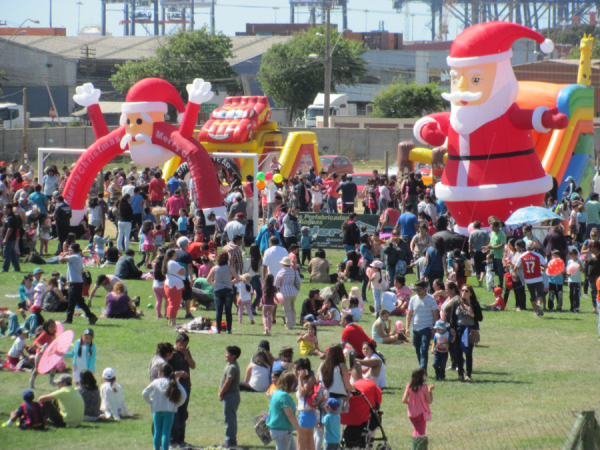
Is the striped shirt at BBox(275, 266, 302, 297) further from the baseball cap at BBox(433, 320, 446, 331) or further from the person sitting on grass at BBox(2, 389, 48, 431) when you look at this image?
the person sitting on grass at BBox(2, 389, 48, 431)

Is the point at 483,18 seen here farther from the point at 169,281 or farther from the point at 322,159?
the point at 169,281

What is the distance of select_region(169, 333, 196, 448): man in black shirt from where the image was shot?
821 centimetres

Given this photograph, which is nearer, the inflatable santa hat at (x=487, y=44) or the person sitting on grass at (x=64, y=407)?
the person sitting on grass at (x=64, y=407)

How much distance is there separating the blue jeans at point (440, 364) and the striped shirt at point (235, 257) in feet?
13.4

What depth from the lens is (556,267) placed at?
13.6 metres

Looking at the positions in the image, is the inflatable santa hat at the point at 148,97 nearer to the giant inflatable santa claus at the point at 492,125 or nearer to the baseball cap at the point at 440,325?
the giant inflatable santa claus at the point at 492,125

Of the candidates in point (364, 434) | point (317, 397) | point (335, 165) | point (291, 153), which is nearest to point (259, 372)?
point (317, 397)

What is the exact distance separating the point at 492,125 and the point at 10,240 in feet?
34.1

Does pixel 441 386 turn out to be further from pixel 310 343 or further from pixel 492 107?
pixel 492 107

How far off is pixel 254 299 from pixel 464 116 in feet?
21.9

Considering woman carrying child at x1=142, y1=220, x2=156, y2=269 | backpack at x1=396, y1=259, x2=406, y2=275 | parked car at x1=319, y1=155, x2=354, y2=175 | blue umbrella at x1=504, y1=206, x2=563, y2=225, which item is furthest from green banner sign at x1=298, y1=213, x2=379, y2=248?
parked car at x1=319, y1=155, x2=354, y2=175

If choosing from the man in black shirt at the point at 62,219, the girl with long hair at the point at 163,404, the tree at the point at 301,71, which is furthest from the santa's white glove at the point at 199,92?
the tree at the point at 301,71

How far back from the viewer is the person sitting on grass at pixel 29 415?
8516 mm

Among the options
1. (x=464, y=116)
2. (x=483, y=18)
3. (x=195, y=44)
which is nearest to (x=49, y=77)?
(x=195, y=44)
